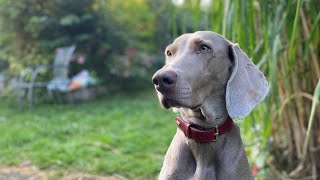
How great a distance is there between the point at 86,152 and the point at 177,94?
2.71 m

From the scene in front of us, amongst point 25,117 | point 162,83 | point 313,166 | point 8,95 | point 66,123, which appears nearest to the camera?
point 162,83

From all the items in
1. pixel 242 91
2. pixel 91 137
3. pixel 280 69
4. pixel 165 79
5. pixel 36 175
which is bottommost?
pixel 91 137

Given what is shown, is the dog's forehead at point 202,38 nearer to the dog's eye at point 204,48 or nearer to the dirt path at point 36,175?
the dog's eye at point 204,48

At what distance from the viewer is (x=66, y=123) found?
544 cm

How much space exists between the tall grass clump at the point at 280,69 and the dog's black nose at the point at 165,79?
1036 millimetres

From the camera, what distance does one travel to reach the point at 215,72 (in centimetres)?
159

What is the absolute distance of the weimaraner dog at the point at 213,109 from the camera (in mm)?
1570

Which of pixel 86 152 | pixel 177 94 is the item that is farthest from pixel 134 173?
pixel 177 94

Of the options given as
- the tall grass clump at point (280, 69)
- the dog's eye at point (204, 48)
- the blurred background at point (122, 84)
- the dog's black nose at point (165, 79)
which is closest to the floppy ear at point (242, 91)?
the dog's eye at point (204, 48)

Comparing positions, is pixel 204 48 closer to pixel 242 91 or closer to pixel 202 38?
pixel 202 38

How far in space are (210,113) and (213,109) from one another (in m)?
0.02

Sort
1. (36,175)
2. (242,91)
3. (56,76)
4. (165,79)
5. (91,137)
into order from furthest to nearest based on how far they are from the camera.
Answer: (56,76), (91,137), (36,175), (242,91), (165,79)

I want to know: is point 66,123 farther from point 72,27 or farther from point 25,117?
point 72,27

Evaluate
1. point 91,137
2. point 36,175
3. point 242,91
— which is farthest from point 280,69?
point 91,137
